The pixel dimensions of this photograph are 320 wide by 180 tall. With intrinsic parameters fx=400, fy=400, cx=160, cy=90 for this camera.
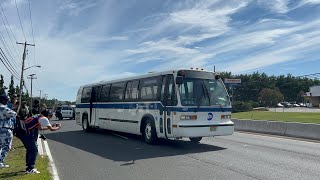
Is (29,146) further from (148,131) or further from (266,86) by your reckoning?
(266,86)

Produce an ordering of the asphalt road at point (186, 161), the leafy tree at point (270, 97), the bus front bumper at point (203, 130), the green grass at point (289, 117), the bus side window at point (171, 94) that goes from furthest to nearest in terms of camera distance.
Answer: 1. the leafy tree at point (270, 97)
2. the green grass at point (289, 117)
3. the bus side window at point (171, 94)
4. the bus front bumper at point (203, 130)
5. the asphalt road at point (186, 161)

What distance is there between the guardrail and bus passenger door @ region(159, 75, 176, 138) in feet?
24.9

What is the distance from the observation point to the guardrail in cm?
1775

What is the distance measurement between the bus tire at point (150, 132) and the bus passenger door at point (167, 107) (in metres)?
0.60

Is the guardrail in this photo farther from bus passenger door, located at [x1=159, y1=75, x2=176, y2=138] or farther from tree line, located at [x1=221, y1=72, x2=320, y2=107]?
tree line, located at [x1=221, y1=72, x2=320, y2=107]

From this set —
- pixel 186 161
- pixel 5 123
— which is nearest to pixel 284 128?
pixel 186 161

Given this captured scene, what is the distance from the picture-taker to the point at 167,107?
44.8 feet

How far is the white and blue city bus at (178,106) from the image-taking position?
1322 cm

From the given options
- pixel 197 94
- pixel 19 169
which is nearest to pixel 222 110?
pixel 197 94

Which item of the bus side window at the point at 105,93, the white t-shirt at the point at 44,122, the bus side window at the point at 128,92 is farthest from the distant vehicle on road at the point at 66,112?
the white t-shirt at the point at 44,122

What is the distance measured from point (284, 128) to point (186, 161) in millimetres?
10273

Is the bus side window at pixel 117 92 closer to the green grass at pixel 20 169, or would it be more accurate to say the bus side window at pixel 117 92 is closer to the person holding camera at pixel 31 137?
the green grass at pixel 20 169

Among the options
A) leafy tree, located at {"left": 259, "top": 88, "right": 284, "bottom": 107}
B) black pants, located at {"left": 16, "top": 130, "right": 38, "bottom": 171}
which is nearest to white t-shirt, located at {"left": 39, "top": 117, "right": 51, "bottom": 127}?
black pants, located at {"left": 16, "top": 130, "right": 38, "bottom": 171}

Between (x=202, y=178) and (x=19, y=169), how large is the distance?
166 inches
